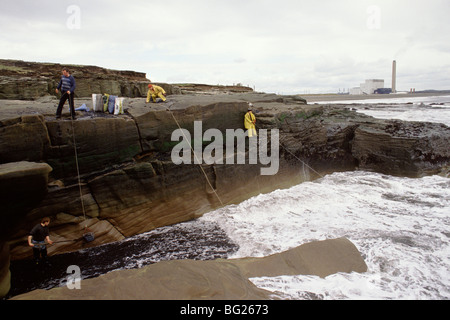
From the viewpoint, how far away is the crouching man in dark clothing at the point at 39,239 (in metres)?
5.62

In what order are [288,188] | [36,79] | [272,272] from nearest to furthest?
[272,272] < [288,188] < [36,79]

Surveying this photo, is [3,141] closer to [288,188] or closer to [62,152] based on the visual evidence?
[62,152]

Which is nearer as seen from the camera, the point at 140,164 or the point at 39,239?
the point at 39,239

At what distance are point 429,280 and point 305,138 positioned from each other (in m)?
6.83

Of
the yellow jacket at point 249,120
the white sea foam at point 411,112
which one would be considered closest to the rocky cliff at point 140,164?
the yellow jacket at point 249,120

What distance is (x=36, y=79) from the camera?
1110 centimetres

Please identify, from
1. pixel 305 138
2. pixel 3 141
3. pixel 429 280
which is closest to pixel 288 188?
pixel 305 138

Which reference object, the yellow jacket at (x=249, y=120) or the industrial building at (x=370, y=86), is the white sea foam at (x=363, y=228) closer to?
the yellow jacket at (x=249, y=120)

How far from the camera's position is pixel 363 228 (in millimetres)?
7172

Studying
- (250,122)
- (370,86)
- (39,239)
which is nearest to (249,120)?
(250,122)

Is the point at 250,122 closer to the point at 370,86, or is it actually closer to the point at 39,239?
the point at 39,239

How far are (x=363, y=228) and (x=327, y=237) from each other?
1103 mm

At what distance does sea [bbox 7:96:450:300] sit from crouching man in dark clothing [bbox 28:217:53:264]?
358mm

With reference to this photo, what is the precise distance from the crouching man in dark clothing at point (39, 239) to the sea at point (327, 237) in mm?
358
